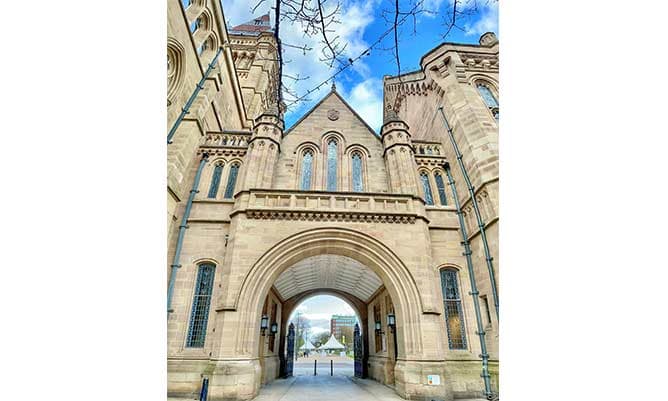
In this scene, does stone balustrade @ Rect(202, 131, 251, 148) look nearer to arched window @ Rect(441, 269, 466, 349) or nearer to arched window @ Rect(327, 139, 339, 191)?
arched window @ Rect(327, 139, 339, 191)

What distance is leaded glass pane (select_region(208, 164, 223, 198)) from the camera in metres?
11.8

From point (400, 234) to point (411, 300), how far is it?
6.90 ft

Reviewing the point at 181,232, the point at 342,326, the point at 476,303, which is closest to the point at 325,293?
the point at 476,303

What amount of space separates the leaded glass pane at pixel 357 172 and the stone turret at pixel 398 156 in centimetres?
118

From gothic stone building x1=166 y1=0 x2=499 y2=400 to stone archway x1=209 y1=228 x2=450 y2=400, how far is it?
0.03 m

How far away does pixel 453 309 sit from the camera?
1007cm

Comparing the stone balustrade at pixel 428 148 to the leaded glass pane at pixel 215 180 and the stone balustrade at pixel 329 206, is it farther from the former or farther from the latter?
the leaded glass pane at pixel 215 180

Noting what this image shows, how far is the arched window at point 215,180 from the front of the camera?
1183 cm

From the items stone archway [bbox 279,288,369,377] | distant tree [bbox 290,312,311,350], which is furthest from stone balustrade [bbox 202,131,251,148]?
distant tree [bbox 290,312,311,350]

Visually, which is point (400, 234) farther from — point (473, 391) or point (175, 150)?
point (175, 150)

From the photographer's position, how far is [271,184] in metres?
11.8

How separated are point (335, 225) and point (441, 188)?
208 inches

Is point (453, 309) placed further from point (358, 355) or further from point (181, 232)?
point (181, 232)

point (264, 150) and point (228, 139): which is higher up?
point (228, 139)
